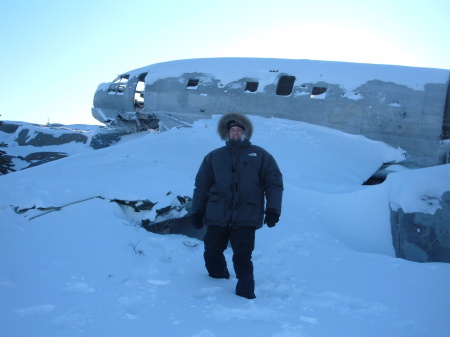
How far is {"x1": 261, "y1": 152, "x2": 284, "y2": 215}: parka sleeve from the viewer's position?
11.2 ft

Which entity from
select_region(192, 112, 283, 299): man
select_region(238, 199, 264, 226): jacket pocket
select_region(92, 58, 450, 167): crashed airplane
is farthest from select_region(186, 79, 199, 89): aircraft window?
select_region(238, 199, 264, 226): jacket pocket

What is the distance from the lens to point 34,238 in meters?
3.85

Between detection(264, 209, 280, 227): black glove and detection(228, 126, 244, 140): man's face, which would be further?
detection(228, 126, 244, 140): man's face

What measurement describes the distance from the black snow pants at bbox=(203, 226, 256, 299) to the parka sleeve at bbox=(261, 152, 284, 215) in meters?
0.30

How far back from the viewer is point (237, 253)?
3523 mm

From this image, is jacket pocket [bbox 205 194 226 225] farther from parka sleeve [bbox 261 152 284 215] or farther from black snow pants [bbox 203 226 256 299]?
parka sleeve [bbox 261 152 284 215]

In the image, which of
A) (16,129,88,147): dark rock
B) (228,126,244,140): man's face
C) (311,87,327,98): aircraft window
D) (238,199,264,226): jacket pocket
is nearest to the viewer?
(238,199,264,226): jacket pocket

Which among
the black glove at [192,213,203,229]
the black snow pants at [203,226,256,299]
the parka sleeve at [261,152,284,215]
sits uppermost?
the parka sleeve at [261,152,284,215]

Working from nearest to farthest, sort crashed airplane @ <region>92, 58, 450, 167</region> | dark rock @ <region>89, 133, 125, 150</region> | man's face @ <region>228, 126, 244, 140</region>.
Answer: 1. man's face @ <region>228, 126, 244, 140</region>
2. crashed airplane @ <region>92, 58, 450, 167</region>
3. dark rock @ <region>89, 133, 125, 150</region>

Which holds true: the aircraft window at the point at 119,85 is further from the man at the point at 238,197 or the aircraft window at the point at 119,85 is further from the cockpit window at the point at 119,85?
the man at the point at 238,197

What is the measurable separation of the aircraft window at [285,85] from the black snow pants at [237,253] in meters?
9.67

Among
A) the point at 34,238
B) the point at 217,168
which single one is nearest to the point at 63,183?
the point at 34,238

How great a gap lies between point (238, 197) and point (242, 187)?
0.10 metres

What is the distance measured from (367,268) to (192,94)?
10.4 metres
